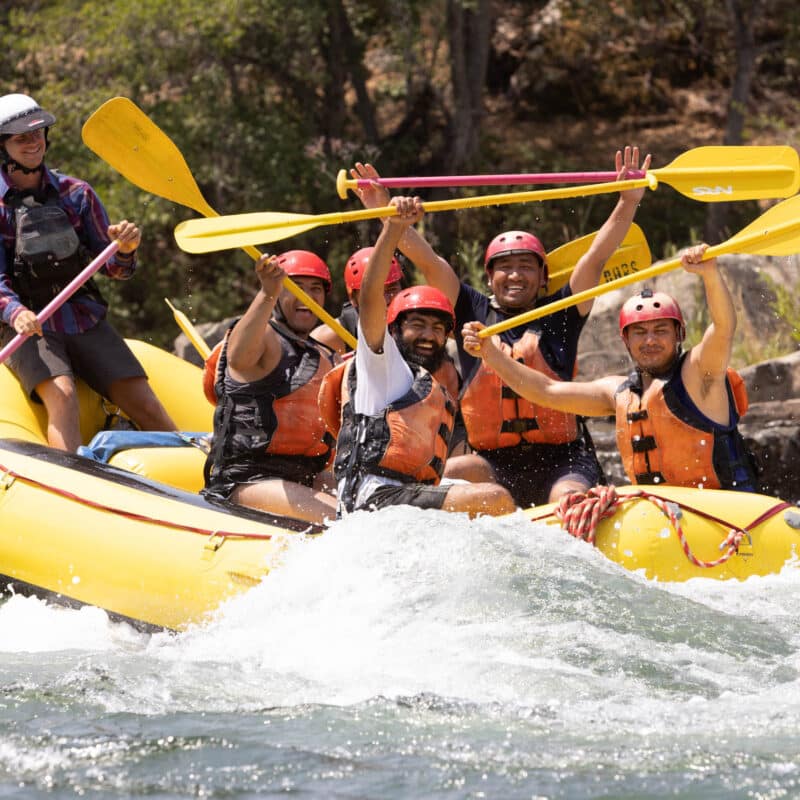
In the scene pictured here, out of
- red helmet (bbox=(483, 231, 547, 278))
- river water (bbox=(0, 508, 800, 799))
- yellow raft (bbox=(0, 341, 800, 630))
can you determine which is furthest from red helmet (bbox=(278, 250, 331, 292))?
river water (bbox=(0, 508, 800, 799))

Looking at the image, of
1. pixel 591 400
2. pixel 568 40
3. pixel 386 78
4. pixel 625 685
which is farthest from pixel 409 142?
pixel 625 685

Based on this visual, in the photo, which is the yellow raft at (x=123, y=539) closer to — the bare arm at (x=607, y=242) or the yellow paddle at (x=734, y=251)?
the yellow paddle at (x=734, y=251)

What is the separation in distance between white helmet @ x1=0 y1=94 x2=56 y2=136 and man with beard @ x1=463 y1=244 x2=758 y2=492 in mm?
2090

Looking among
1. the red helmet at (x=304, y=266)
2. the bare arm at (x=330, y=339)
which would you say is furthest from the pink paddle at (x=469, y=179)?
the bare arm at (x=330, y=339)

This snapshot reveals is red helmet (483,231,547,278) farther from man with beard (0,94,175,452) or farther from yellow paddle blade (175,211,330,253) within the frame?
man with beard (0,94,175,452)

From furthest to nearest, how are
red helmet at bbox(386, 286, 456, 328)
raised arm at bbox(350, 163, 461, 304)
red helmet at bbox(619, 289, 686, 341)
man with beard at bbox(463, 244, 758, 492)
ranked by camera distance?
1. raised arm at bbox(350, 163, 461, 304)
2. red helmet at bbox(619, 289, 686, 341)
3. man with beard at bbox(463, 244, 758, 492)
4. red helmet at bbox(386, 286, 456, 328)

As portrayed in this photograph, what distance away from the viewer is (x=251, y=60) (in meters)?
13.4

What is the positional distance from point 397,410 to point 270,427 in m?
0.71

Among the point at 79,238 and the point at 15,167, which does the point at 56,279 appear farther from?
the point at 15,167

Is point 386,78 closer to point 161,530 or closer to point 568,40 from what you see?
point 568,40

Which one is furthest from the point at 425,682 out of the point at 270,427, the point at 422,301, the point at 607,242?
the point at 607,242

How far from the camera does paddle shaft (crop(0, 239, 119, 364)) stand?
6246 mm

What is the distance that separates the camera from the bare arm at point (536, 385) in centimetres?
575

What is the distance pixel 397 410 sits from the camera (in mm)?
5266
